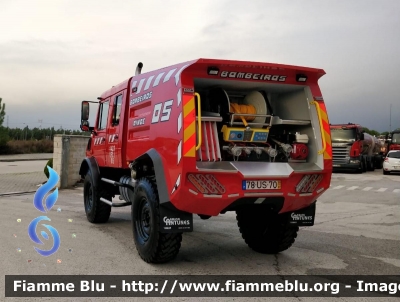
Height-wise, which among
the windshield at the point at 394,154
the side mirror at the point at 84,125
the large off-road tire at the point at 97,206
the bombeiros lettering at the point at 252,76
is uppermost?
the bombeiros lettering at the point at 252,76

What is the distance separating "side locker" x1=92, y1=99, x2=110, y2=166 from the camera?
29.0 ft

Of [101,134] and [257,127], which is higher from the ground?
[257,127]

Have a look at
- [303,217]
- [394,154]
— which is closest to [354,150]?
[394,154]

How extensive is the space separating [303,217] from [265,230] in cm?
80

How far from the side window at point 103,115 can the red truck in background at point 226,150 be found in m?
1.61

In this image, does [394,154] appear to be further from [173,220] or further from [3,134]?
[3,134]

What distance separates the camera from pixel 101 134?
9.02 m

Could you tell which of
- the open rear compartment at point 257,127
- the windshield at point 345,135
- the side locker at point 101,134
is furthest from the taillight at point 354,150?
the open rear compartment at point 257,127

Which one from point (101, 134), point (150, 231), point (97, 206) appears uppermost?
point (101, 134)

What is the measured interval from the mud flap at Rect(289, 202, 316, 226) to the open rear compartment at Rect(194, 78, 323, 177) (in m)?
0.71

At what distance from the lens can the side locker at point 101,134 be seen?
884cm

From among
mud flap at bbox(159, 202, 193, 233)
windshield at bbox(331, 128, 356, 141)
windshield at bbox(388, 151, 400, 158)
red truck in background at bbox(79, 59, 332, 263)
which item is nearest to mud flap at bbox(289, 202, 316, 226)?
red truck in background at bbox(79, 59, 332, 263)

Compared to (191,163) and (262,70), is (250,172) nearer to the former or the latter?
(191,163)

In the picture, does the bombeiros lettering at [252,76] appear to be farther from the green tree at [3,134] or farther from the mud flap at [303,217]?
the green tree at [3,134]
